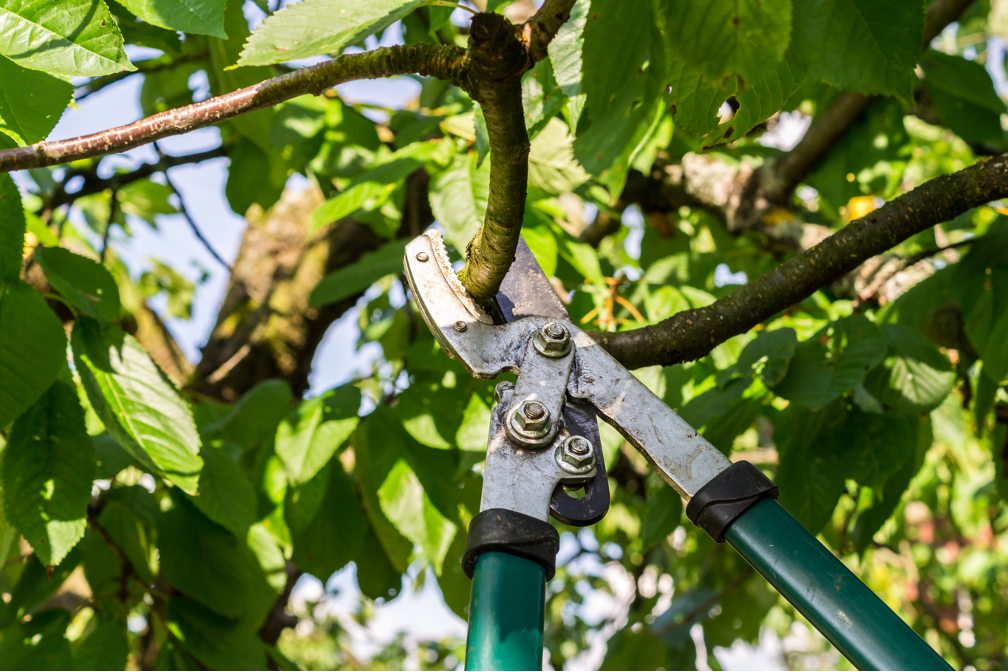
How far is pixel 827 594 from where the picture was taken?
678 millimetres

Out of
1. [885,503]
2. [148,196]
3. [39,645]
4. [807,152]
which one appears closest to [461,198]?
[885,503]

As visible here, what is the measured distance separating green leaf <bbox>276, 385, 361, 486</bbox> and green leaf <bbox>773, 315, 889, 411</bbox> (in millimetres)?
828

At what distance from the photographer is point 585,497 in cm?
79

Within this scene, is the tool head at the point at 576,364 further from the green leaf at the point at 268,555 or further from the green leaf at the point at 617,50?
the green leaf at the point at 268,555

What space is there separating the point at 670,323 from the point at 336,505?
1015 mm

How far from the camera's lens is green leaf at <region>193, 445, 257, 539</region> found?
134 centimetres

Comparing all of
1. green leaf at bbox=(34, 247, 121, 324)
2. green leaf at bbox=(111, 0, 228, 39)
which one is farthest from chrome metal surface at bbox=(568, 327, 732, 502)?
green leaf at bbox=(34, 247, 121, 324)

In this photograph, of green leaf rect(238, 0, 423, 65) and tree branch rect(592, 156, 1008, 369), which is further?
tree branch rect(592, 156, 1008, 369)

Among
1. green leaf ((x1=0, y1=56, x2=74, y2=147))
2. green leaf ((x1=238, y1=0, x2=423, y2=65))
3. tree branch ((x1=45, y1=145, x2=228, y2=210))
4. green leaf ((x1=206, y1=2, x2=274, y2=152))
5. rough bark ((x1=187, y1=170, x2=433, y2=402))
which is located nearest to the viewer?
green leaf ((x1=238, y1=0, x2=423, y2=65))

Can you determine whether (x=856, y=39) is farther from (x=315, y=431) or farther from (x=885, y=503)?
(x=315, y=431)

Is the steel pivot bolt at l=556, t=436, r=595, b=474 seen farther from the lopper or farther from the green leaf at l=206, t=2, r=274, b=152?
the green leaf at l=206, t=2, r=274, b=152

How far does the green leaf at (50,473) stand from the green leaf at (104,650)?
0.40 m

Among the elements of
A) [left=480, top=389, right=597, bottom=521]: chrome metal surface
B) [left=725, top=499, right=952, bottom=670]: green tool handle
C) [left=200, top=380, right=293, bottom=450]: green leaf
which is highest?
[left=200, top=380, right=293, bottom=450]: green leaf

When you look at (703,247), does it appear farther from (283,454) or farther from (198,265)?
(198,265)
